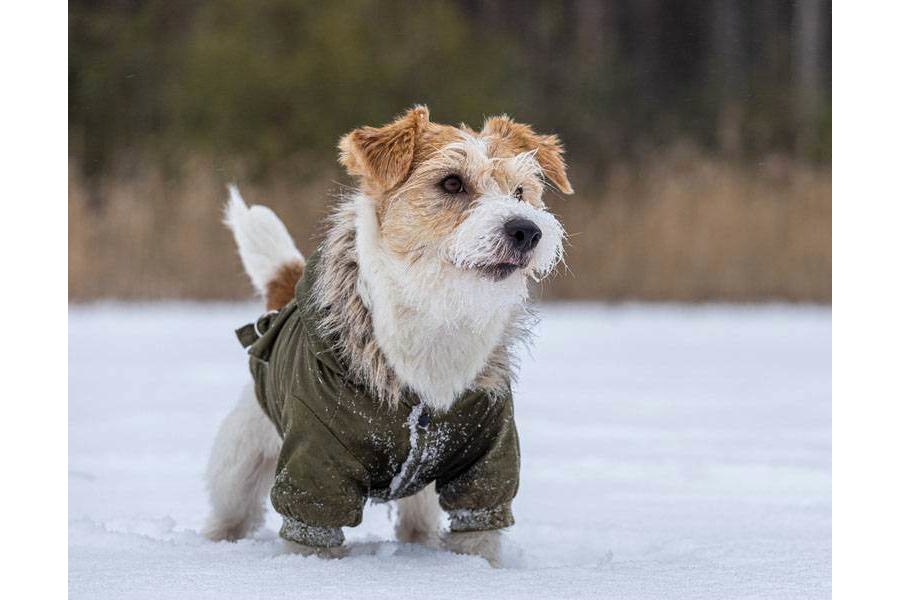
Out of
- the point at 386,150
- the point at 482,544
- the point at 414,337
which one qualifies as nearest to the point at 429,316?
the point at 414,337

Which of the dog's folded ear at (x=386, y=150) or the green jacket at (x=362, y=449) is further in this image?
the dog's folded ear at (x=386, y=150)

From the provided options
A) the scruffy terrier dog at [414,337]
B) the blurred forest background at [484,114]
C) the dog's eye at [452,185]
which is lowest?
the scruffy terrier dog at [414,337]

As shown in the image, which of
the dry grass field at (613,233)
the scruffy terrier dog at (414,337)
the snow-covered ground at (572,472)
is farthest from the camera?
the dry grass field at (613,233)

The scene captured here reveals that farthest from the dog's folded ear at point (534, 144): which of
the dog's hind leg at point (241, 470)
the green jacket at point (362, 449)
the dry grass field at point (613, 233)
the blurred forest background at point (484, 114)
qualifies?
the dry grass field at point (613, 233)

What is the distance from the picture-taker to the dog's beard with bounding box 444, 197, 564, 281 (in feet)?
9.08

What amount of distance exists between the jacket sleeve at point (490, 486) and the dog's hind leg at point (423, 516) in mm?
311

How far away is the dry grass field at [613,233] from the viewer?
30.4ft

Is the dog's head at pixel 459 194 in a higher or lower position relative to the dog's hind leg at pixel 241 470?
higher

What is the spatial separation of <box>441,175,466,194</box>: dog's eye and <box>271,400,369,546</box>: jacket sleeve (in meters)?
0.69

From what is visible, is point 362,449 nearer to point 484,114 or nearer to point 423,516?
point 423,516

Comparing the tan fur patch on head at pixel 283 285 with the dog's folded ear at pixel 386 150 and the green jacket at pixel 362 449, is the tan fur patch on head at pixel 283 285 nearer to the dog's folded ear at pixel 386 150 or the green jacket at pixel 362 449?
the green jacket at pixel 362 449

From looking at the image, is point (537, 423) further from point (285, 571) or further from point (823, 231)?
point (823, 231)

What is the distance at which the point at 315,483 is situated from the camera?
113 inches

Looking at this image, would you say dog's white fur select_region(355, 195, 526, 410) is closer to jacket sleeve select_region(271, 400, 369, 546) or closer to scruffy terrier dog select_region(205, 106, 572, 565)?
scruffy terrier dog select_region(205, 106, 572, 565)
